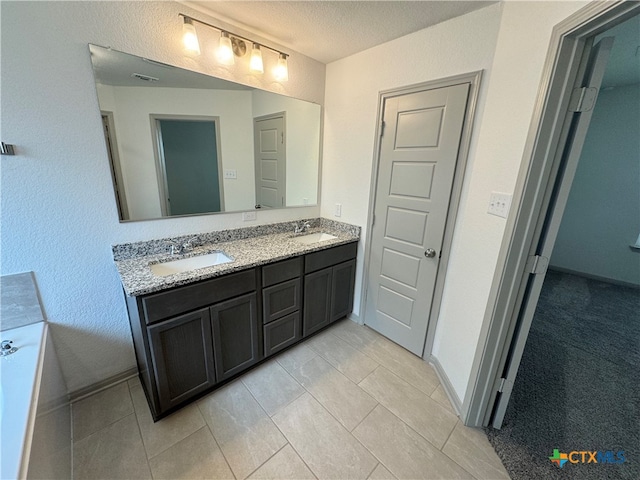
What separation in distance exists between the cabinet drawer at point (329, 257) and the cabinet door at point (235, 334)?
19.7 inches

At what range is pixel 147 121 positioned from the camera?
1600 millimetres

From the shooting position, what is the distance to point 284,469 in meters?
1.27

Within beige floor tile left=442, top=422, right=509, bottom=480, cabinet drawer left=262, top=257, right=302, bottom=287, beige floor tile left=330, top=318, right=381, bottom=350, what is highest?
cabinet drawer left=262, top=257, right=302, bottom=287

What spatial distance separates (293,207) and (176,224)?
3.32 feet

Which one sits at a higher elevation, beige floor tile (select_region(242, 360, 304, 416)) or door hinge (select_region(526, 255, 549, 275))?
door hinge (select_region(526, 255, 549, 275))

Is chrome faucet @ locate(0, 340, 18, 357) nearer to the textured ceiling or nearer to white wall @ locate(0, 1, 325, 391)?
white wall @ locate(0, 1, 325, 391)

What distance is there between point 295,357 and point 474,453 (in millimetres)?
1243

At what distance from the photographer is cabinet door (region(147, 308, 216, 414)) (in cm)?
136

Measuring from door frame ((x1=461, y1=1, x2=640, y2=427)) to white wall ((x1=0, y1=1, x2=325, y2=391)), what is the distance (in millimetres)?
1882

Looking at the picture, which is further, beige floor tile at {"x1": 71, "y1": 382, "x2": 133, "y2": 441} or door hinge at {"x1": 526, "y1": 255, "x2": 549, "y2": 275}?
beige floor tile at {"x1": 71, "y1": 382, "x2": 133, "y2": 441}

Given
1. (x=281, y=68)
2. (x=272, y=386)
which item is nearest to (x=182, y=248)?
(x=272, y=386)

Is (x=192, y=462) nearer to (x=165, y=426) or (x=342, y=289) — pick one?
(x=165, y=426)

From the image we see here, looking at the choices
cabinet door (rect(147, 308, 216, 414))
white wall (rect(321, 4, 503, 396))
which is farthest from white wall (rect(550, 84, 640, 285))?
cabinet door (rect(147, 308, 216, 414))

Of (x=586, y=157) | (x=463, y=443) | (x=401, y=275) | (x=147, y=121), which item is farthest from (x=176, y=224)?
(x=586, y=157)
